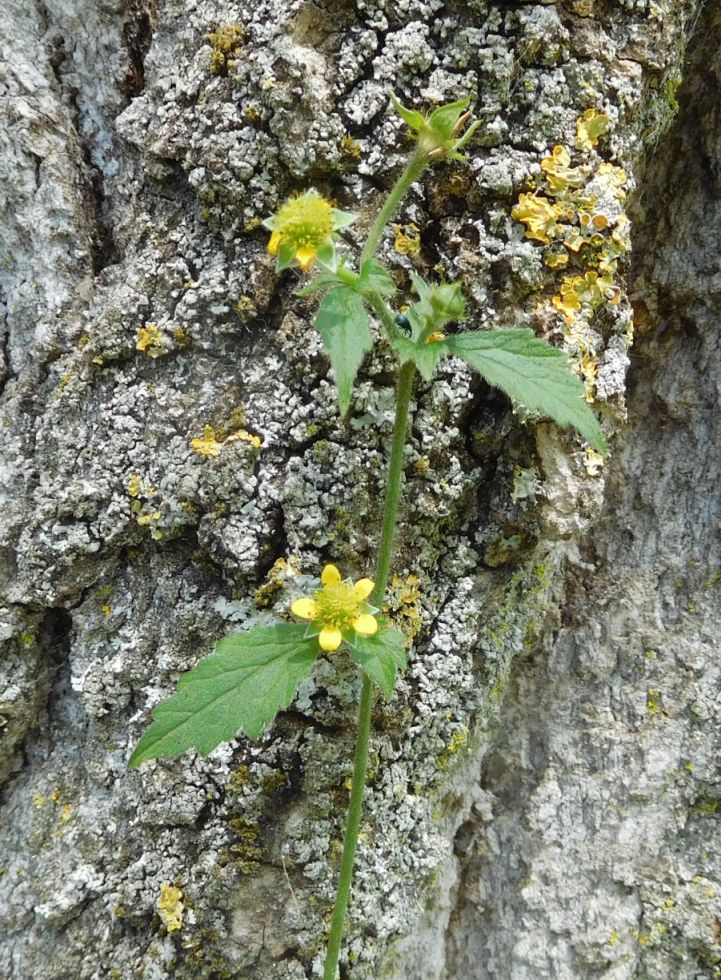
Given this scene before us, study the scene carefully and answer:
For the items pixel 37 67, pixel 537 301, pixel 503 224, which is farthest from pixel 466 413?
pixel 37 67

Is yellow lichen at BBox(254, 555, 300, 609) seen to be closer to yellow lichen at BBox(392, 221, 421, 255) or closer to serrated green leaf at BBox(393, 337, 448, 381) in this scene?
serrated green leaf at BBox(393, 337, 448, 381)

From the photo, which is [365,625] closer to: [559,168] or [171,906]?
[171,906]

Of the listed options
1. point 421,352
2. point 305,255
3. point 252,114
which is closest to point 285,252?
point 305,255

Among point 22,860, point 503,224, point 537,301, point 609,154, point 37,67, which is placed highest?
point 37,67

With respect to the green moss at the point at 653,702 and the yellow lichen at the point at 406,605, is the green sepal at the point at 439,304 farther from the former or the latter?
the green moss at the point at 653,702

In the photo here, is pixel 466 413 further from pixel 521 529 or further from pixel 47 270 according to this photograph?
pixel 47 270

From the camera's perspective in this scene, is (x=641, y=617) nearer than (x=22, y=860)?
No

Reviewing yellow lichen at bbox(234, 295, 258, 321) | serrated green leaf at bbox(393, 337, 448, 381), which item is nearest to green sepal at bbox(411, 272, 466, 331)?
serrated green leaf at bbox(393, 337, 448, 381)
